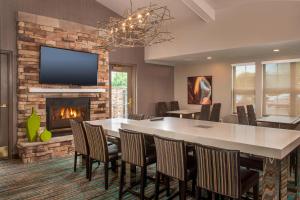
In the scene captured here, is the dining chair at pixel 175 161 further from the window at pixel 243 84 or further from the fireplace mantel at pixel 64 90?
the window at pixel 243 84

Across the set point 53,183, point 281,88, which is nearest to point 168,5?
point 281,88

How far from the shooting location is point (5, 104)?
4.59 m

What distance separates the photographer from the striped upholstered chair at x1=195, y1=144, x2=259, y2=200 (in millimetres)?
1919

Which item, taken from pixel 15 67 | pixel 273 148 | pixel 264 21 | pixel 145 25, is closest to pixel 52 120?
pixel 15 67

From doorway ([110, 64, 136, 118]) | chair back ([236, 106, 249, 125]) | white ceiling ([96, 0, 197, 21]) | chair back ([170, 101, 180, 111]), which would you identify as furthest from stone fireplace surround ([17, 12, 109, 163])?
chair back ([170, 101, 180, 111])

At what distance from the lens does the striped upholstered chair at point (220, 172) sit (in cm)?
192

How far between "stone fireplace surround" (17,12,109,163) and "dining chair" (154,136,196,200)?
9.24 feet

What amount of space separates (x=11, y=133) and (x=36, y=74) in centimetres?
128

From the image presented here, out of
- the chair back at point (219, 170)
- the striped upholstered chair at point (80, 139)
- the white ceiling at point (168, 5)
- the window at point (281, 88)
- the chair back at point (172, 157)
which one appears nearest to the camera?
the chair back at point (219, 170)

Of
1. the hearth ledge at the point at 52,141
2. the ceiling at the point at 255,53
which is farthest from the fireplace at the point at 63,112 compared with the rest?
the ceiling at the point at 255,53

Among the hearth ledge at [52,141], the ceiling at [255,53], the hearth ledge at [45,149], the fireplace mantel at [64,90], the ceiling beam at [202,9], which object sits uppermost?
the ceiling beam at [202,9]

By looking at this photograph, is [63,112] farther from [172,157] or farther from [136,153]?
[172,157]

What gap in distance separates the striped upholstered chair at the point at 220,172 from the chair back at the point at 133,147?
0.75 metres

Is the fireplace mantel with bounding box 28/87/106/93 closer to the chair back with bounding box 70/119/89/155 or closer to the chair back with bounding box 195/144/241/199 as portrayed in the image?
the chair back with bounding box 70/119/89/155
